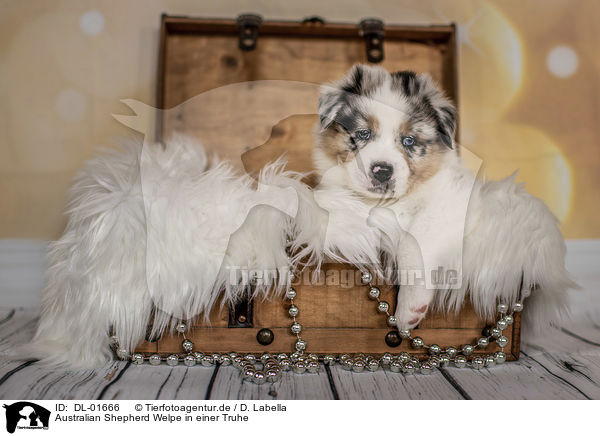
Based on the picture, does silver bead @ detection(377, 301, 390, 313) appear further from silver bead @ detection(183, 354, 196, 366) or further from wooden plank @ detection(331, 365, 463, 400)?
silver bead @ detection(183, 354, 196, 366)

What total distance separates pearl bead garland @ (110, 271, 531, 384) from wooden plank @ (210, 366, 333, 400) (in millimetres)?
25

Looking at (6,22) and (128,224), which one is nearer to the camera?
(128,224)

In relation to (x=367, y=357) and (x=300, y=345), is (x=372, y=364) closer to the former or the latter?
(x=367, y=357)

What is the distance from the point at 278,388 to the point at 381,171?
1.56 feet

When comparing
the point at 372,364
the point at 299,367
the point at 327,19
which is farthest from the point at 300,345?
the point at 327,19

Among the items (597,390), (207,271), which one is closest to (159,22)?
(207,271)

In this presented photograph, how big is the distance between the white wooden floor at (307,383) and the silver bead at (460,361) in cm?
1

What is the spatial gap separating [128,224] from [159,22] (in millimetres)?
869

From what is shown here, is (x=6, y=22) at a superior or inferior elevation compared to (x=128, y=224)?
superior

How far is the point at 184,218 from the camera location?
0.93m
